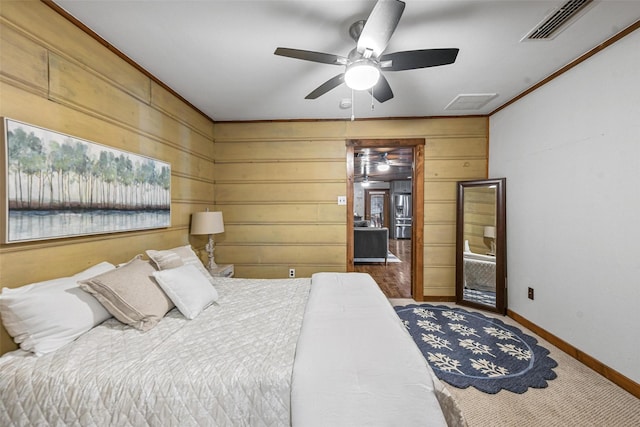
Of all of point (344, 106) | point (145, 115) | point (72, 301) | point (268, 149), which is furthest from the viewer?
point (268, 149)

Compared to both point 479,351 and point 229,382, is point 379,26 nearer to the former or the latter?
point 229,382

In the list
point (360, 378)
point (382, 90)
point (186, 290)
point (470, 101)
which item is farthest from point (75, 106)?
point (470, 101)

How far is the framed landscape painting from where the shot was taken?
1.34 m

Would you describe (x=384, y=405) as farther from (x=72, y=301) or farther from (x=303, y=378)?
(x=72, y=301)

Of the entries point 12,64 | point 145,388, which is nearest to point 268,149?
point 12,64

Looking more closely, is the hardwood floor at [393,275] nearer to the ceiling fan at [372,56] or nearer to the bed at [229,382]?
the bed at [229,382]

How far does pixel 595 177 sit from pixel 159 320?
3.52 metres

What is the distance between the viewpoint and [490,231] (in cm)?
323

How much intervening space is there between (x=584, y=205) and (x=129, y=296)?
11.8 feet

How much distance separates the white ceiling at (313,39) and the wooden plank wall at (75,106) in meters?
0.18

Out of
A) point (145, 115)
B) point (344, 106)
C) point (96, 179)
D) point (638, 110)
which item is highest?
point (344, 106)

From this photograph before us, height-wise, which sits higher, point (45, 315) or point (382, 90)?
point (382, 90)

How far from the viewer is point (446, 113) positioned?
336 cm

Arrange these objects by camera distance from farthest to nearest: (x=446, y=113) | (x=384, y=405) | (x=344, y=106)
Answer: (x=446, y=113)
(x=344, y=106)
(x=384, y=405)
